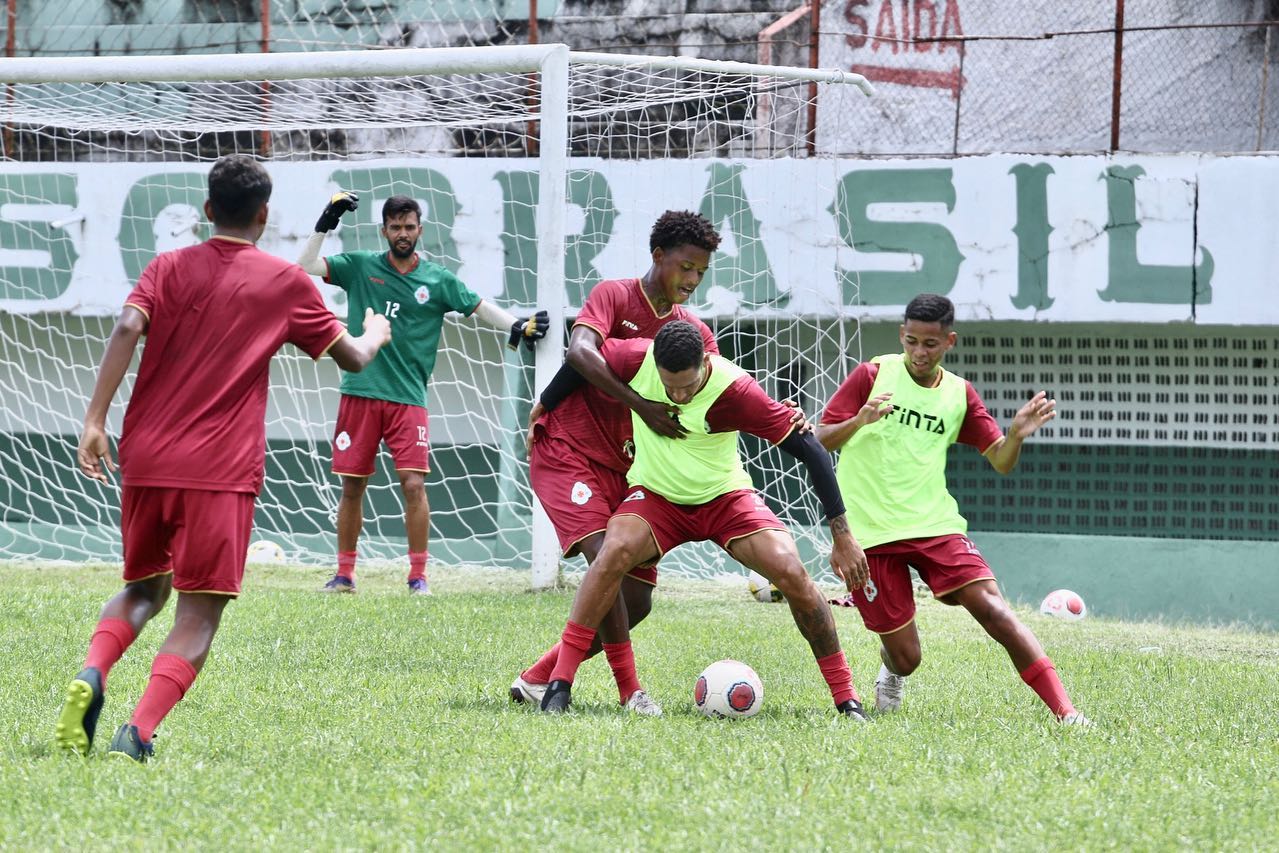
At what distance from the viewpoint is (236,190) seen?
4.12 m

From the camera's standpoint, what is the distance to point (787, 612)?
8445mm

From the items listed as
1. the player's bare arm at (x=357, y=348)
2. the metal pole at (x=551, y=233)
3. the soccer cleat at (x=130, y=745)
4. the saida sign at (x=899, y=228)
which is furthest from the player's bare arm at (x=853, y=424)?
the saida sign at (x=899, y=228)

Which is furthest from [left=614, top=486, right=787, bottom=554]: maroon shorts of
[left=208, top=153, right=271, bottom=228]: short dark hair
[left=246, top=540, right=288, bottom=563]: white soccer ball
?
[left=246, top=540, right=288, bottom=563]: white soccer ball

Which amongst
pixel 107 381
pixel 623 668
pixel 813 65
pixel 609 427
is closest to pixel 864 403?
pixel 609 427

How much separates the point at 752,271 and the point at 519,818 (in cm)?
788

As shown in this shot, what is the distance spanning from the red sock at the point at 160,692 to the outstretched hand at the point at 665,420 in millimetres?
1945

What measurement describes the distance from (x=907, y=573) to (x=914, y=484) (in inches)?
14.1

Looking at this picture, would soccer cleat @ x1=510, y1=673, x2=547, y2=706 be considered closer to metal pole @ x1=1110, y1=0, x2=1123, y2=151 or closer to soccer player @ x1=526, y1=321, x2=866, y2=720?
soccer player @ x1=526, y1=321, x2=866, y2=720

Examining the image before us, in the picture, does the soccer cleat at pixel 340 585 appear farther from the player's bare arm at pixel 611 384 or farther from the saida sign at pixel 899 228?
the player's bare arm at pixel 611 384

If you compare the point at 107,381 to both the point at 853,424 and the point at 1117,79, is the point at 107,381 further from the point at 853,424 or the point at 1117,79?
the point at 1117,79

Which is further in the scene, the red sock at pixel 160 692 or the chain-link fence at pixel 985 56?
the chain-link fence at pixel 985 56

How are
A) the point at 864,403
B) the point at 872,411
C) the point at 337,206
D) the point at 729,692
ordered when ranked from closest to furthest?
the point at 729,692, the point at 872,411, the point at 864,403, the point at 337,206

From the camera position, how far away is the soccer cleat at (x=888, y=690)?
5.61 meters

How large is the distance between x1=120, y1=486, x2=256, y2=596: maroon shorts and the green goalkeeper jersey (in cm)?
454
